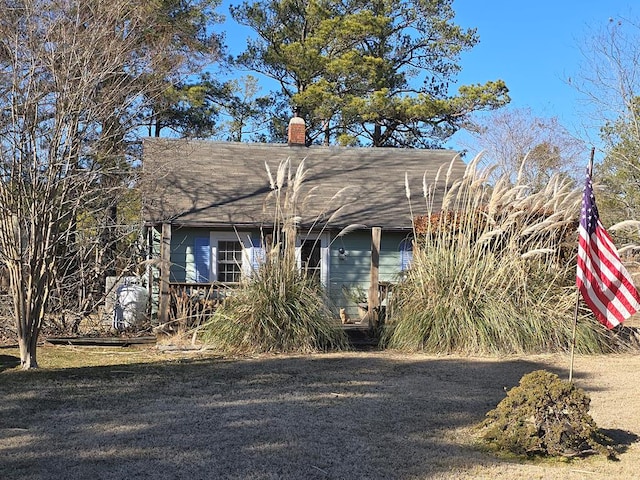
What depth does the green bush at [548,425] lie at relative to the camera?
4891 millimetres

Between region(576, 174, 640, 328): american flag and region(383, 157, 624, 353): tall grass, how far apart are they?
351 cm

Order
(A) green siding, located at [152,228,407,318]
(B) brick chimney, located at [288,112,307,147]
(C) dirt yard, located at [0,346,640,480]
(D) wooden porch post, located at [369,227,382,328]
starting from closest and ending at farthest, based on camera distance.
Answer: (C) dirt yard, located at [0,346,640,480]
(D) wooden porch post, located at [369,227,382,328]
(A) green siding, located at [152,228,407,318]
(B) brick chimney, located at [288,112,307,147]

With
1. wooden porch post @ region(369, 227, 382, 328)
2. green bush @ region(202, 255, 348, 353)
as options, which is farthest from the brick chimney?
green bush @ region(202, 255, 348, 353)

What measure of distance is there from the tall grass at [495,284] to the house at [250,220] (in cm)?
158

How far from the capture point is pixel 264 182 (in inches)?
602

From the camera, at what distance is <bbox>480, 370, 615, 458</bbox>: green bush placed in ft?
16.0

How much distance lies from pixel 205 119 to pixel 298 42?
5055 mm

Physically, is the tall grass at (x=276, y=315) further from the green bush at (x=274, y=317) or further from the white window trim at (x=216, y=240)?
the white window trim at (x=216, y=240)

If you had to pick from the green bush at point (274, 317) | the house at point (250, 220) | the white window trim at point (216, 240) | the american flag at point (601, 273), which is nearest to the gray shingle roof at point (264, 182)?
the house at point (250, 220)

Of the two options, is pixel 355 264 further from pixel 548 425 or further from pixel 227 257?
pixel 548 425

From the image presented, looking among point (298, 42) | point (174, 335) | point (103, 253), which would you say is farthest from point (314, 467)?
point (298, 42)

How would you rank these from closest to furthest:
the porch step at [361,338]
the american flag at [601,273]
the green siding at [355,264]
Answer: the american flag at [601,273] → the porch step at [361,338] → the green siding at [355,264]

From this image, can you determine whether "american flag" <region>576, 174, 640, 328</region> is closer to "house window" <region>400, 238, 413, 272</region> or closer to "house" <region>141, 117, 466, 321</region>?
"house" <region>141, 117, 466, 321</region>

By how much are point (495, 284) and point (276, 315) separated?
333 cm
